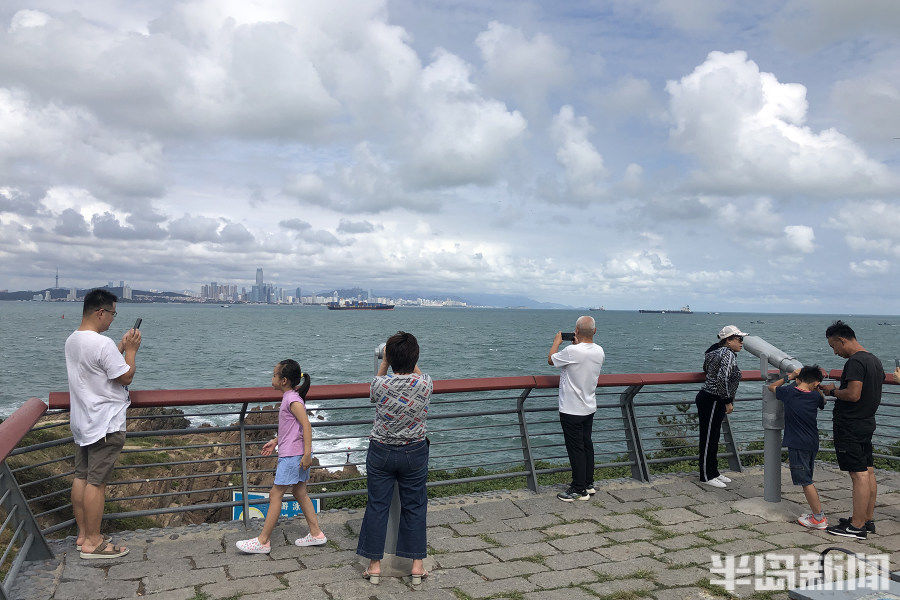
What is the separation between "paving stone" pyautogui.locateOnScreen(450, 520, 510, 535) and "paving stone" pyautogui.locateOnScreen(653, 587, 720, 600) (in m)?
1.46

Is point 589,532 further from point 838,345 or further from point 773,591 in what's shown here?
point 838,345

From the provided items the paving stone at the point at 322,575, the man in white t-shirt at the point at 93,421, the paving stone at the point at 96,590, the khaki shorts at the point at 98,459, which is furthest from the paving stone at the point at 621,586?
the khaki shorts at the point at 98,459

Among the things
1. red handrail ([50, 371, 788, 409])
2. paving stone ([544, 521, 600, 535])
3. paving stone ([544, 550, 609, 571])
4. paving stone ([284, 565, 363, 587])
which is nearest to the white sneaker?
paving stone ([284, 565, 363, 587])

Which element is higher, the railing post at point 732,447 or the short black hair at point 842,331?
the short black hair at point 842,331

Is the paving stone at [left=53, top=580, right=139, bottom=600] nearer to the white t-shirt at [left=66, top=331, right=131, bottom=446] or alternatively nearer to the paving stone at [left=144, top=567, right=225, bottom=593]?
the paving stone at [left=144, top=567, right=225, bottom=593]

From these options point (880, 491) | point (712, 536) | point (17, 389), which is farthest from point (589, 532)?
point (17, 389)

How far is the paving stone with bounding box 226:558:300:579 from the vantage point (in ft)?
13.8

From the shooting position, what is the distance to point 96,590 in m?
3.93

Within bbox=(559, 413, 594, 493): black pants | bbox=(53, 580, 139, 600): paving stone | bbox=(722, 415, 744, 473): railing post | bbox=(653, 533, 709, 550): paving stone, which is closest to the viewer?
bbox=(53, 580, 139, 600): paving stone

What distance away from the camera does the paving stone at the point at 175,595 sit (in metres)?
3.84

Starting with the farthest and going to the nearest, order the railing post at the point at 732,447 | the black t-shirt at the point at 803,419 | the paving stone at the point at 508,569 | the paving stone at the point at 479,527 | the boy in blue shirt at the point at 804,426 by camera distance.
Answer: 1. the railing post at the point at 732,447
2. the black t-shirt at the point at 803,419
3. the boy in blue shirt at the point at 804,426
4. the paving stone at the point at 479,527
5. the paving stone at the point at 508,569

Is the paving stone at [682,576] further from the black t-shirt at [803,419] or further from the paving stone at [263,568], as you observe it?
the paving stone at [263,568]

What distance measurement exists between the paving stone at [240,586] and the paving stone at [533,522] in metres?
2.08

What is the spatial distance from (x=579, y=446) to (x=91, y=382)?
14.2ft
